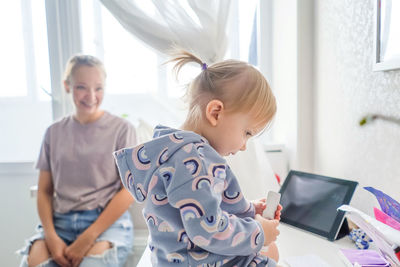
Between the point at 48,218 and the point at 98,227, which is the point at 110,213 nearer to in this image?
the point at 98,227

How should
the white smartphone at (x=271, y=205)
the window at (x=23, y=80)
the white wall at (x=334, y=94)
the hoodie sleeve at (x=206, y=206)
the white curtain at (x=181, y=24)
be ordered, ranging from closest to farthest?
the hoodie sleeve at (x=206, y=206), the white smartphone at (x=271, y=205), the white wall at (x=334, y=94), the white curtain at (x=181, y=24), the window at (x=23, y=80)

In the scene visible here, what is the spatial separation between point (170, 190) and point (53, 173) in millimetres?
1045

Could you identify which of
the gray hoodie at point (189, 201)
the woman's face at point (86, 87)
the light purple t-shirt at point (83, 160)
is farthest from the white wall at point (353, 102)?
the woman's face at point (86, 87)

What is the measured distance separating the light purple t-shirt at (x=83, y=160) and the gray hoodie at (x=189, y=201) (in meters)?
0.76

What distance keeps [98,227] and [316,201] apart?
853 mm

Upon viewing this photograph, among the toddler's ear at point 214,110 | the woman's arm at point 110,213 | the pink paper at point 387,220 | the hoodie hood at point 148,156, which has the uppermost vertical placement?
the toddler's ear at point 214,110

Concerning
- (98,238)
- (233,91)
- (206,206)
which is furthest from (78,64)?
(206,206)

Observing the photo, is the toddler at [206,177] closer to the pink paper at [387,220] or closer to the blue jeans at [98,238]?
the pink paper at [387,220]

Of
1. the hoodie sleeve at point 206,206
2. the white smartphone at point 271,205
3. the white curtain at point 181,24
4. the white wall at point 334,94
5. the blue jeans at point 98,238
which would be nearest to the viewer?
the hoodie sleeve at point 206,206

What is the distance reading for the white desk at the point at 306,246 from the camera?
86 centimetres

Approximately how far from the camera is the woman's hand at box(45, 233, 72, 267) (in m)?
1.28

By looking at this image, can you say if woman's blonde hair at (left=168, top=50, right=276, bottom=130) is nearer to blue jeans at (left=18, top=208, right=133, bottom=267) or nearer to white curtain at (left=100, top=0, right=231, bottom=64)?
white curtain at (left=100, top=0, right=231, bottom=64)

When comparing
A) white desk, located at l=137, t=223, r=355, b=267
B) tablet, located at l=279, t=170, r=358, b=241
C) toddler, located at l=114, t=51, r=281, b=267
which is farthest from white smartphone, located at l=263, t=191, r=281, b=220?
tablet, located at l=279, t=170, r=358, b=241

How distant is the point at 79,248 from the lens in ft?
4.22
